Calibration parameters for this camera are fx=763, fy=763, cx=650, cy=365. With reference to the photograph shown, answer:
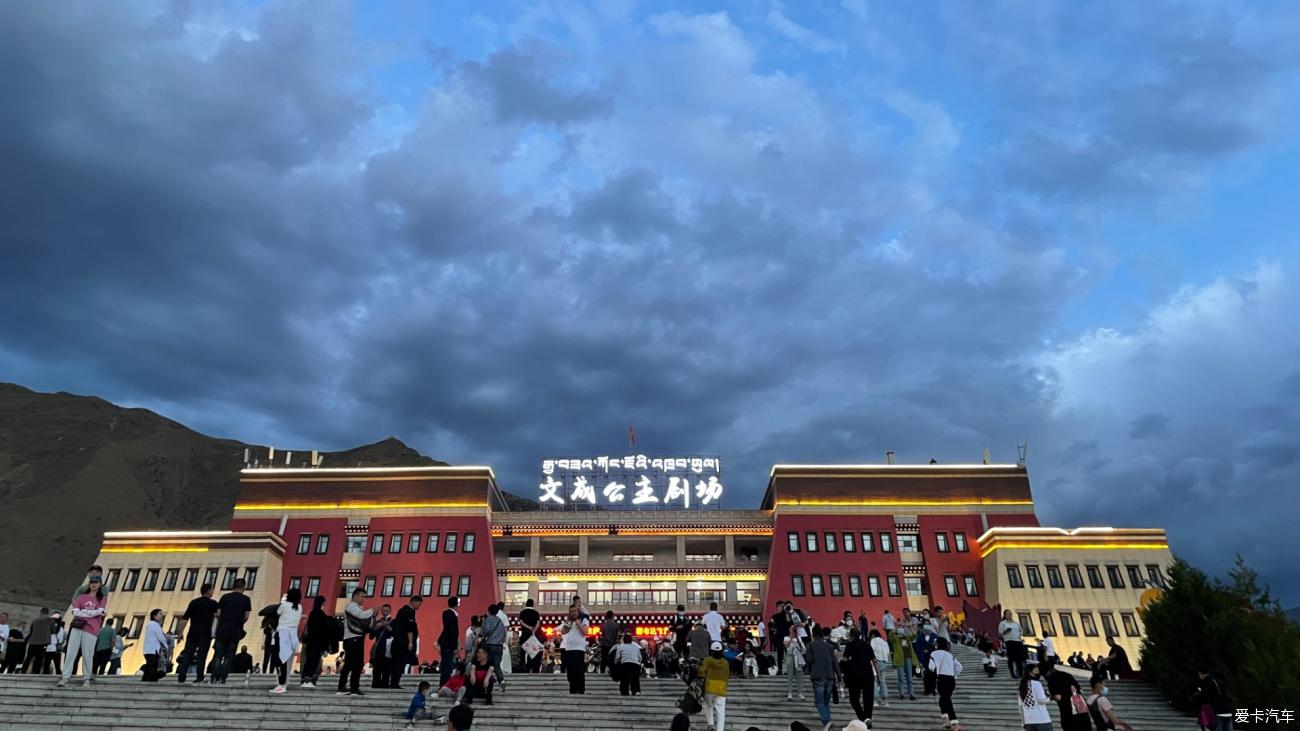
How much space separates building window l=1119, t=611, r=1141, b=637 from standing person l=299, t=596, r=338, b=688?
48.0 meters

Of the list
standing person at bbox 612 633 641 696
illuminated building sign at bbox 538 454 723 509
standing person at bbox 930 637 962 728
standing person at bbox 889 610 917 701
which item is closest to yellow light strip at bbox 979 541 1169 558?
illuminated building sign at bbox 538 454 723 509

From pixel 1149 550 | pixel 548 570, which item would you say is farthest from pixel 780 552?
pixel 1149 550

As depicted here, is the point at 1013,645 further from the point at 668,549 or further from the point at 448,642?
the point at 668,549

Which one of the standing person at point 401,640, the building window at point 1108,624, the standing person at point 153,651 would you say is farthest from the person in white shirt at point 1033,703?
the building window at point 1108,624

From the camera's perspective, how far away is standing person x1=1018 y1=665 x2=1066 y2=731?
12203 mm

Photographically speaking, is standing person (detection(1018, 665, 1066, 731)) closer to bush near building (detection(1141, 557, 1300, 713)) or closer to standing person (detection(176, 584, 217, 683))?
bush near building (detection(1141, 557, 1300, 713))

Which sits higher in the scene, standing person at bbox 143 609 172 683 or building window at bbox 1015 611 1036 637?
building window at bbox 1015 611 1036 637

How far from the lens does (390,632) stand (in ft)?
53.1

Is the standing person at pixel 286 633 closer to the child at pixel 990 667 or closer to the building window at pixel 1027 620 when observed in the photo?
the child at pixel 990 667

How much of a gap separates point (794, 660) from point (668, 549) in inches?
1535

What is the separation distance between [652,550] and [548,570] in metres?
8.26

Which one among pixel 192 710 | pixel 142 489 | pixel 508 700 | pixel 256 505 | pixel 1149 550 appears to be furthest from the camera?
pixel 142 489

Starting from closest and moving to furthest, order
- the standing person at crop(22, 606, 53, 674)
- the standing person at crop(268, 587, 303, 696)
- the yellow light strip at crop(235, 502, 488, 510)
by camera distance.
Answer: the standing person at crop(268, 587, 303, 696)
the standing person at crop(22, 606, 53, 674)
the yellow light strip at crop(235, 502, 488, 510)

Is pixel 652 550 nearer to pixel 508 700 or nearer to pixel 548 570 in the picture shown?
pixel 548 570
